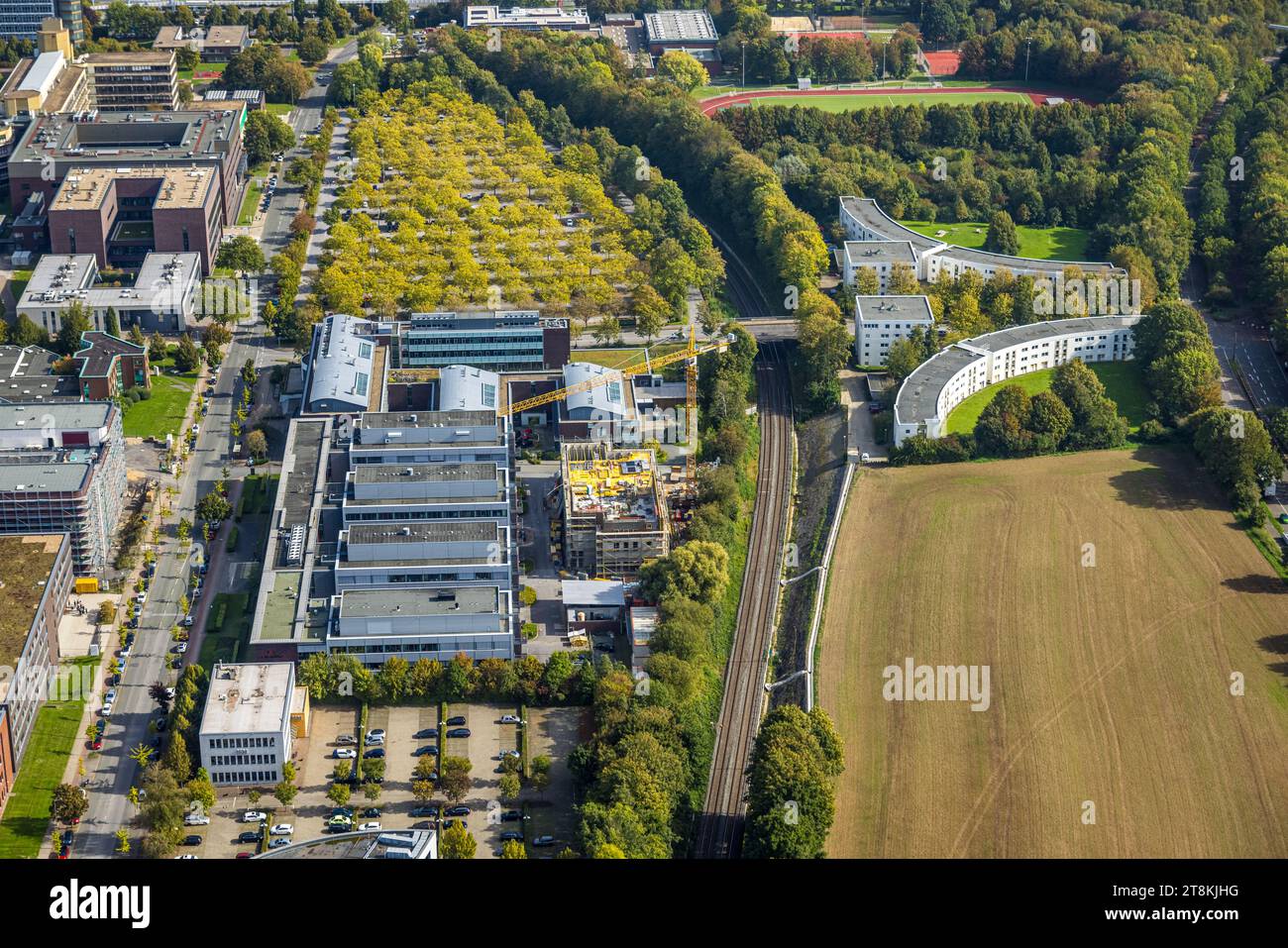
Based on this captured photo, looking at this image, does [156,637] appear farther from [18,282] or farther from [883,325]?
[883,325]

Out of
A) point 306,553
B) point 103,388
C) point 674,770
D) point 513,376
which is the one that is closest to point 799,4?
point 513,376

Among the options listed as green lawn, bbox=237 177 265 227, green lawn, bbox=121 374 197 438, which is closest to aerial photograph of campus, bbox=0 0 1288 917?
green lawn, bbox=121 374 197 438

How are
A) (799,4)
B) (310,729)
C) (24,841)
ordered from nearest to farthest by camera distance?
(24,841)
(310,729)
(799,4)

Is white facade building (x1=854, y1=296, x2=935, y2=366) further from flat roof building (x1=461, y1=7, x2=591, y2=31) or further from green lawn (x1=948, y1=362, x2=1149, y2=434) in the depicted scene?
flat roof building (x1=461, y1=7, x2=591, y2=31)

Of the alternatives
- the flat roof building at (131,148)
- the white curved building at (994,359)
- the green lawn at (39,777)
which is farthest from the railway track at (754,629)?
the flat roof building at (131,148)

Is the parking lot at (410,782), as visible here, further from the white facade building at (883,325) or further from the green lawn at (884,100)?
the green lawn at (884,100)

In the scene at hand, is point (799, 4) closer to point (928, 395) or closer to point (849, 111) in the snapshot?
point (849, 111)
